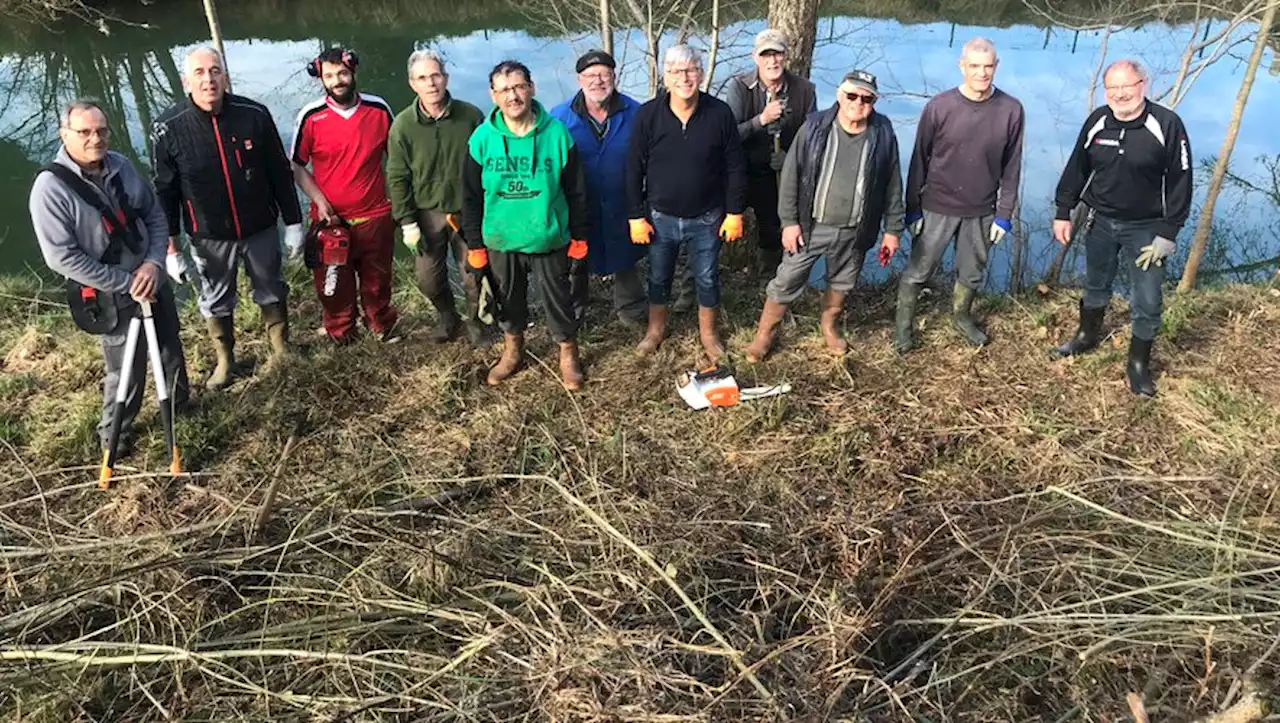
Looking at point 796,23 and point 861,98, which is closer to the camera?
point 861,98

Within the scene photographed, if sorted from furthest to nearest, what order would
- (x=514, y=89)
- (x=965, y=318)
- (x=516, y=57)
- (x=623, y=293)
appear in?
(x=516, y=57) < (x=623, y=293) < (x=965, y=318) < (x=514, y=89)

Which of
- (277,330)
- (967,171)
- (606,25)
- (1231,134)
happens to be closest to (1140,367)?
(967,171)

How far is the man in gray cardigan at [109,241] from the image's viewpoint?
3.21 metres

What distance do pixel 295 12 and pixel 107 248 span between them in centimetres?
1459

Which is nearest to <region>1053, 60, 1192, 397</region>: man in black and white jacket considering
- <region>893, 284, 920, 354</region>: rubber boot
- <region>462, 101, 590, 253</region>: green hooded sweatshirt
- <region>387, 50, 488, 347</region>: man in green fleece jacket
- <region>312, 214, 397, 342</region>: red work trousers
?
<region>893, 284, 920, 354</region>: rubber boot

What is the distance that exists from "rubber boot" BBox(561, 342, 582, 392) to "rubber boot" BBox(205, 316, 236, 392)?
1.77 meters

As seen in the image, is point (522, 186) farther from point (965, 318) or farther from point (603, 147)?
point (965, 318)

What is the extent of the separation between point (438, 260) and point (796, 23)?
9.06ft

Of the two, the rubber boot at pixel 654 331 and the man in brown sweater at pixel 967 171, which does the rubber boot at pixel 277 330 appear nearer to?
the rubber boot at pixel 654 331

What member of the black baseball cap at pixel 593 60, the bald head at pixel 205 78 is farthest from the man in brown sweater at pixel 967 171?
the bald head at pixel 205 78

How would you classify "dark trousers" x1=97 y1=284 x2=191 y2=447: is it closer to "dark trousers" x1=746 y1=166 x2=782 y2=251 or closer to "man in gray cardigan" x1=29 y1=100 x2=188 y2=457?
"man in gray cardigan" x1=29 y1=100 x2=188 y2=457

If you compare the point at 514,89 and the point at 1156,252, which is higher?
the point at 514,89

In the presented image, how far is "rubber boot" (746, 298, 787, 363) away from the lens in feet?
14.3

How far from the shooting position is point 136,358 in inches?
143
